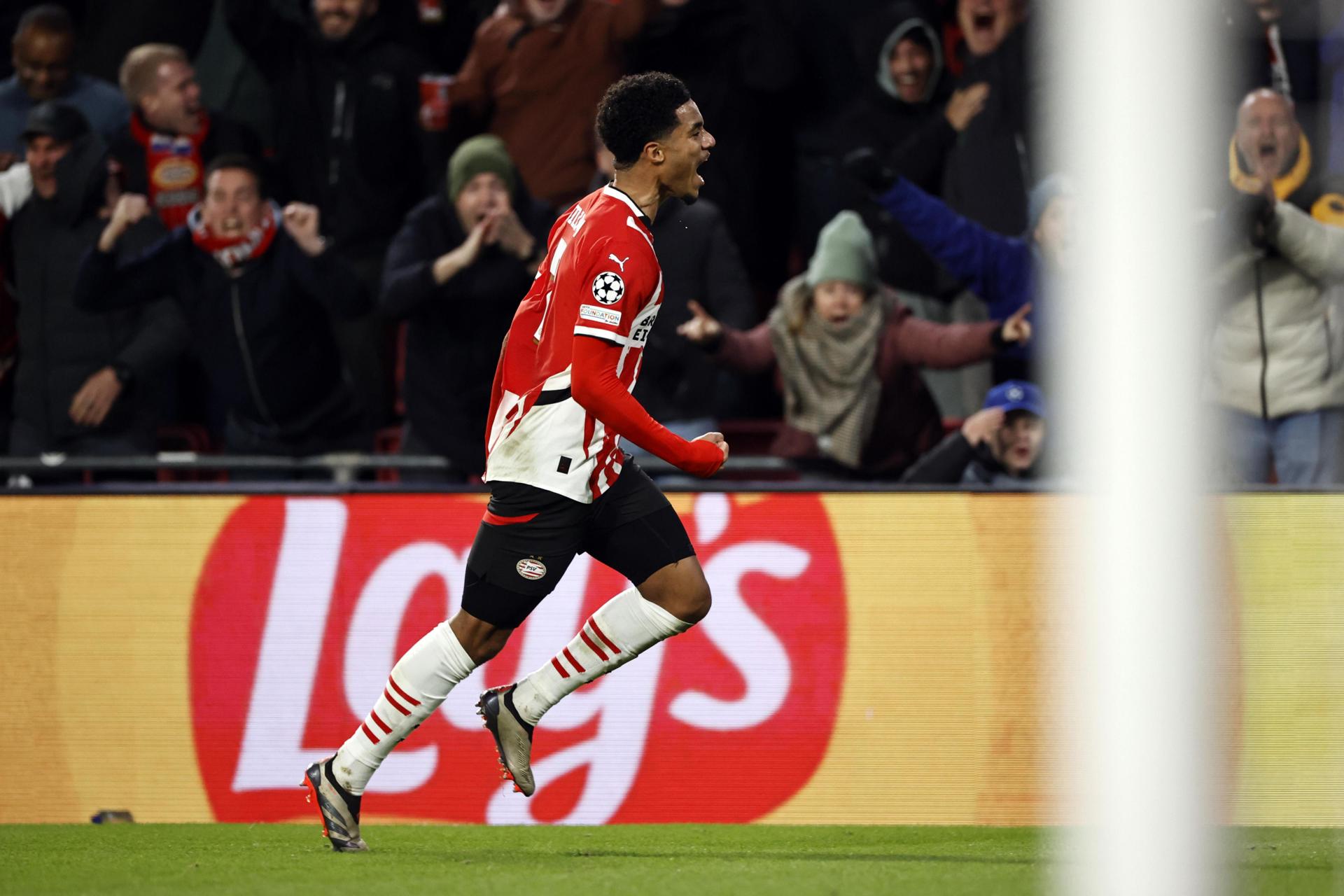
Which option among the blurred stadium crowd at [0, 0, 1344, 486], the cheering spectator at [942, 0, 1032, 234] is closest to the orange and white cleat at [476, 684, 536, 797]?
the blurred stadium crowd at [0, 0, 1344, 486]

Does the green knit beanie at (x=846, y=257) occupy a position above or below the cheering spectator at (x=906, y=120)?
below

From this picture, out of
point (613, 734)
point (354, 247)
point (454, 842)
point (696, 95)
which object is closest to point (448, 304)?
point (354, 247)

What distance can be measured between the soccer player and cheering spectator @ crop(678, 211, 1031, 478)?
98.7 inches

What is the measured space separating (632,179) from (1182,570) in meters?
3.42

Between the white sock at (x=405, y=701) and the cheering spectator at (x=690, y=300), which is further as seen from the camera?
the cheering spectator at (x=690, y=300)

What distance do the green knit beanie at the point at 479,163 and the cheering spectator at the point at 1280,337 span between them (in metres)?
3.15

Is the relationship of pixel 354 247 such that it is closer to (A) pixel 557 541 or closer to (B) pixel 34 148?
(B) pixel 34 148

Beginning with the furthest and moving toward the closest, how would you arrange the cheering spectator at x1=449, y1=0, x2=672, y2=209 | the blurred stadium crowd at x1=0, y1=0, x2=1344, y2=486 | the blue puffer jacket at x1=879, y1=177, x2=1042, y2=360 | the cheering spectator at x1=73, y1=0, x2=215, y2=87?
the cheering spectator at x1=73, y1=0, x2=215, y2=87, the cheering spectator at x1=449, y1=0, x2=672, y2=209, the blue puffer jacket at x1=879, y1=177, x2=1042, y2=360, the blurred stadium crowd at x1=0, y1=0, x2=1344, y2=486

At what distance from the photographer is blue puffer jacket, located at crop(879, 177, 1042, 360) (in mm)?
8070

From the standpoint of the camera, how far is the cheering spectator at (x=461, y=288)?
8.12 meters

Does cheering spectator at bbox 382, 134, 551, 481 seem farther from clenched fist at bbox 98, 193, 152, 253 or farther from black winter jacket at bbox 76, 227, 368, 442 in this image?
clenched fist at bbox 98, 193, 152, 253

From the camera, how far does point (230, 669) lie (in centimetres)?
739

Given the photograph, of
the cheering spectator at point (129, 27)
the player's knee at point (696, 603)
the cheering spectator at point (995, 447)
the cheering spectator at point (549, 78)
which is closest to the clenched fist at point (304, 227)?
the cheering spectator at point (549, 78)

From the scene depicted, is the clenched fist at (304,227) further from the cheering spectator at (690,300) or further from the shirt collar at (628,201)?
the shirt collar at (628,201)
